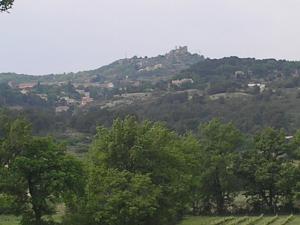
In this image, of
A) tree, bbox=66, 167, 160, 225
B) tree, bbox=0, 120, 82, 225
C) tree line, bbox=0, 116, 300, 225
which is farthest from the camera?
tree, bbox=66, 167, 160, 225

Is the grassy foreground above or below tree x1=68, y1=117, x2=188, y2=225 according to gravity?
below

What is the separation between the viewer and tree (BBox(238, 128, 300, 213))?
212ft

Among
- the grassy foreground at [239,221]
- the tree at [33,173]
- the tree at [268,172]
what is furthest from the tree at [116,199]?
the tree at [268,172]

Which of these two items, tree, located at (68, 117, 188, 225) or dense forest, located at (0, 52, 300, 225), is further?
tree, located at (68, 117, 188, 225)

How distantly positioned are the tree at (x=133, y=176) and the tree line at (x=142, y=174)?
0.07m

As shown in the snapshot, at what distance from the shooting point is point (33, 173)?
102ft

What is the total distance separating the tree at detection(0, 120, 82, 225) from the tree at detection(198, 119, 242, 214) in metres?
35.2

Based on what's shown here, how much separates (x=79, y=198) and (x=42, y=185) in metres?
4.24

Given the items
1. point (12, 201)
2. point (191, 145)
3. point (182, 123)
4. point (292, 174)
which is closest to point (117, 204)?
point (12, 201)

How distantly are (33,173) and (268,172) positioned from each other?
130 ft

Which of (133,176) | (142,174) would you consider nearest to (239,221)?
(142,174)

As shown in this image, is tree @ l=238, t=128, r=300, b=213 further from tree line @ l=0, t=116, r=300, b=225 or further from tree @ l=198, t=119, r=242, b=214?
tree @ l=198, t=119, r=242, b=214

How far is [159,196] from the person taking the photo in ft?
136

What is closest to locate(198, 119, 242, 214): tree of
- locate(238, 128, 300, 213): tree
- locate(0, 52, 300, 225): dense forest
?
locate(0, 52, 300, 225): dense forest
